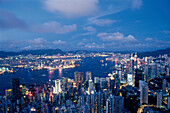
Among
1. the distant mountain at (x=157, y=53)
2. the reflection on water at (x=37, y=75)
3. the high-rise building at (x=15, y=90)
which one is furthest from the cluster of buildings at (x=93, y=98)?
the distant mountain at (x=157, y=53)

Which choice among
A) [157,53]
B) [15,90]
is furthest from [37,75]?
[157,53]

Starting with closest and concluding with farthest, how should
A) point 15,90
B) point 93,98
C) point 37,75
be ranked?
1. point 93,98
2. point 15,90
3. point 37,75

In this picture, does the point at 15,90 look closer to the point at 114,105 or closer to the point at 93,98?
the point at 93,98

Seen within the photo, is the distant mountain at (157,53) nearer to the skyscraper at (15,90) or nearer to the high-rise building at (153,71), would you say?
the high-rise building at (153,71)

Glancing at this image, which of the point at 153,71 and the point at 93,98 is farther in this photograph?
the point at 153,71

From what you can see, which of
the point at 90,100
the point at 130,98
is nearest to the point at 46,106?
the point at 90,100

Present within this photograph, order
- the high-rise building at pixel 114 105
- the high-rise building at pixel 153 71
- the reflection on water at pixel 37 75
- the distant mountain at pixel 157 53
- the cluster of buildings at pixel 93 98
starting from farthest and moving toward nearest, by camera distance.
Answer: the distant mountain at pixel 157 53, the high-rise building at pixel 153 71, the reflection on water at pixel 37 75, the cluster of buildings at pixel 93 98, the high-rise building at pixel 114 105

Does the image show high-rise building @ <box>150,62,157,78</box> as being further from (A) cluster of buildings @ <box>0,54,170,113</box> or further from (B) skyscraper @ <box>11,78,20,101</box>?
(B) skyscraper @ <box>11,78,20,101</box>

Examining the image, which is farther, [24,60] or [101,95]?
[24,60]

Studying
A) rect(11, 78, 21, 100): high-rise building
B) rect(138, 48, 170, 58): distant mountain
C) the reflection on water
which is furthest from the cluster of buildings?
rect(138, 48, 170, 58): distant mountain

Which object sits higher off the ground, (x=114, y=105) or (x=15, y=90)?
(x=114, y=105)

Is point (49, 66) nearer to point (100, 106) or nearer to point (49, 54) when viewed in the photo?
point (49, 54)
